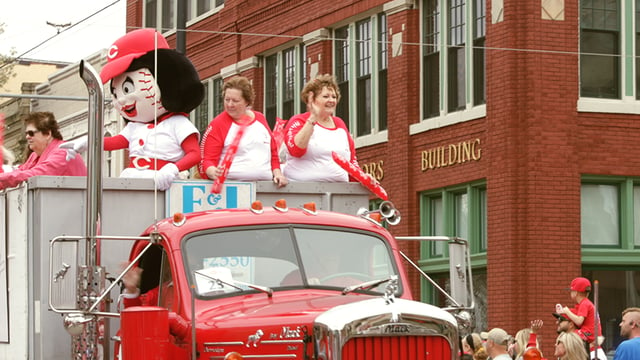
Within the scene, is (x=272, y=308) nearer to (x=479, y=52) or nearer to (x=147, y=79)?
(x=147, y=79)

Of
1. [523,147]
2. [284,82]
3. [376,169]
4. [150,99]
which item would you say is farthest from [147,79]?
[284,82]

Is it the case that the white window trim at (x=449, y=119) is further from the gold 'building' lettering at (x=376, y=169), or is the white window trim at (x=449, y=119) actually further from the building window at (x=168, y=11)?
the building window at (x=168, y=11)

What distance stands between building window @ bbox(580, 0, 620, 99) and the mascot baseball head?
11.3 meters

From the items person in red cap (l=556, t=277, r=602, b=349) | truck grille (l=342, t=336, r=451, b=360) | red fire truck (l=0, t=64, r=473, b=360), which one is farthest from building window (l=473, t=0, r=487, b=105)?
truck grille (l=342, t=336, r=451, b=360)

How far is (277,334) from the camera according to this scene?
8492 mm

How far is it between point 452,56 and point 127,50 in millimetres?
12522

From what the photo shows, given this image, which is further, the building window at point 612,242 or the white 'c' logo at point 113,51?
the building window at point 612,242

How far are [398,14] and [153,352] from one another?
1754 centimetres

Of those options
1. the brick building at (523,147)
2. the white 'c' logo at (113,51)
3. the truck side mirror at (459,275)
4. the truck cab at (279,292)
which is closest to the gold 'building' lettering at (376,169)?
the brick building at (523,147)

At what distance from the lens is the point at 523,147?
21984mm

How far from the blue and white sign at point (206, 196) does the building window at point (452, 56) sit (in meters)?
12.6

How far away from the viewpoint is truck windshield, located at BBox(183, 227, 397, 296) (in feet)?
30.6

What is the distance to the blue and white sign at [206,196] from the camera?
36.6 ft

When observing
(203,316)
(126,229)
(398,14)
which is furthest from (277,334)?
(398,14)
